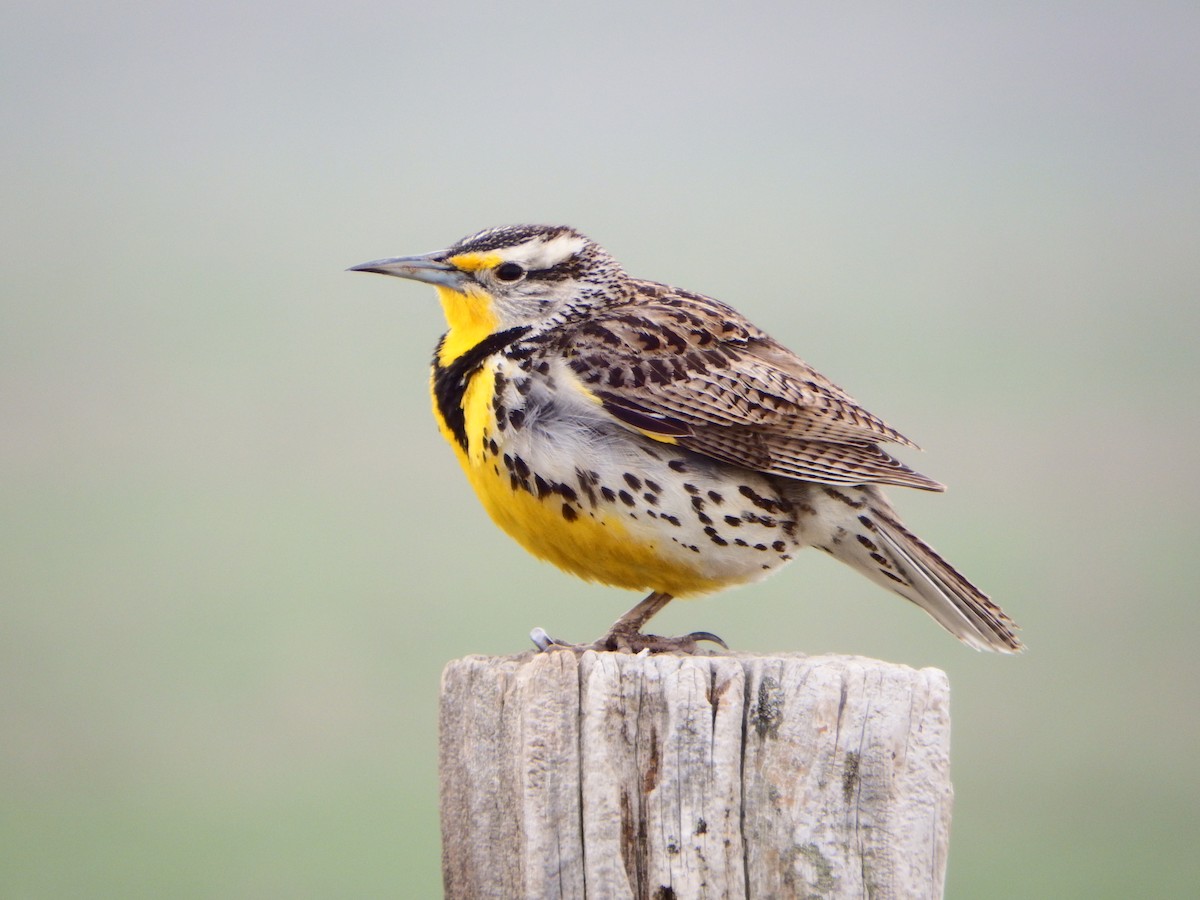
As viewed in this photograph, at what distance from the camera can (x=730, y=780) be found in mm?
1755

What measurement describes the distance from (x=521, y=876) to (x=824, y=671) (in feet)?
1.61

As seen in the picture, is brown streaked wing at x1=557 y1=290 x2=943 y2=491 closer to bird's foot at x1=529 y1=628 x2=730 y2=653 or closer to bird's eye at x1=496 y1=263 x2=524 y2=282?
bird's eye at x1=496 y1=263 x2=524 y2=282

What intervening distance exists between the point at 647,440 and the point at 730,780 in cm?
98

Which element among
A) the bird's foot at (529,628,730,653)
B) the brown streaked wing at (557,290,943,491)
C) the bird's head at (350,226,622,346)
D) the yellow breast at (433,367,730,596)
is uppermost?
the bird's head at (350,226,622,346)

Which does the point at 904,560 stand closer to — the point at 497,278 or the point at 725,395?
the point at 725,395

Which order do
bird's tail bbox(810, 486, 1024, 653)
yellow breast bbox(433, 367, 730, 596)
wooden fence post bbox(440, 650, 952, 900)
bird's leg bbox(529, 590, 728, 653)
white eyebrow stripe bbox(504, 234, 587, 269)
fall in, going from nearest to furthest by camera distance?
wooden fence post bbox(440, 650, 952, 900) < bird's leg bbox(529, 590, 728, 653) < yellow breast bbox(433, 367, 730, 596) < bird's tail bbox(810, 486, 1024, 653) < white eyebrow stripe bbox(504, 234, 587, 269)

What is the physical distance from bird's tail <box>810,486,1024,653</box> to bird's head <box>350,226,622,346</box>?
69cm

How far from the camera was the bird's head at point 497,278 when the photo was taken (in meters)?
2.81

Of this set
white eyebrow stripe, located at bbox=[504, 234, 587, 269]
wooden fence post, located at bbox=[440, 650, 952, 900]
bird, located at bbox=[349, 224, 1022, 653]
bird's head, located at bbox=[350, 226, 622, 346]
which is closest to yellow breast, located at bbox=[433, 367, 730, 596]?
bird, located at bbox=[349, 224, 1022, 653]

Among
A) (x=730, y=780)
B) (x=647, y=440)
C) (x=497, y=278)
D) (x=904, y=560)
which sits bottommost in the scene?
(x=730, y=780)

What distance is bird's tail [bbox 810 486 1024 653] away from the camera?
2740mm

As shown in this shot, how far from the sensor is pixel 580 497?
253 cm

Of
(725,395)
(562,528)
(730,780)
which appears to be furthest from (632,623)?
(730,780)

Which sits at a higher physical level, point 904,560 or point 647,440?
point 647,440
